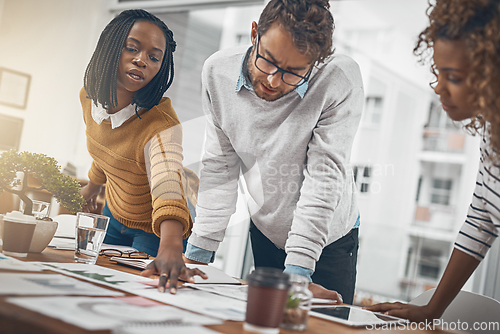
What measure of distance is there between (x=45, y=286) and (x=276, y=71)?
0.79 m

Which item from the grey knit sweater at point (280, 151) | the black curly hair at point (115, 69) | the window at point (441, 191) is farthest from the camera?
the window at point (441, 191)

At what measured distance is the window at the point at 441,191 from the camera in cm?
268

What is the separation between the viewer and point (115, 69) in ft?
4.80

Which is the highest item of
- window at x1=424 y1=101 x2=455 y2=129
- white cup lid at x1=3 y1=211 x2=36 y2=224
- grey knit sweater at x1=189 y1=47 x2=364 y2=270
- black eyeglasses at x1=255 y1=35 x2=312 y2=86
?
window at x1=424 y1=101 x2=455 y2=129

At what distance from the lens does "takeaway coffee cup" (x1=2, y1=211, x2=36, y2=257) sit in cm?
96

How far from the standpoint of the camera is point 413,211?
2.83 meters

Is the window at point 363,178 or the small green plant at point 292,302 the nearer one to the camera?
the small green plant at point 292,302

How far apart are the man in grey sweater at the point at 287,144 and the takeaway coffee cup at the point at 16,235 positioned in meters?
0.53

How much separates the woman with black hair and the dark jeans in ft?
1.09

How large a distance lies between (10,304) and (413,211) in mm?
2662

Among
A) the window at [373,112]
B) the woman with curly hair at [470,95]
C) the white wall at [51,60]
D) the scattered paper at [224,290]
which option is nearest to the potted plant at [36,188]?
the scattered paper at [224,290]

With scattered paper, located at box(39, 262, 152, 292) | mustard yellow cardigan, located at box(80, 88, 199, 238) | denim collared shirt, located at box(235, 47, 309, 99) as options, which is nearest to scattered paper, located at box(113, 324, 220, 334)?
scattered paper, located at box(39, 262, 152, 292)

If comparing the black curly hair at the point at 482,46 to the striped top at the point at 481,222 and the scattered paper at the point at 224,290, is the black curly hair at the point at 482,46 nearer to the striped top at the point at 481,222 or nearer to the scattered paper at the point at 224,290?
the striped top at the point at 481,222

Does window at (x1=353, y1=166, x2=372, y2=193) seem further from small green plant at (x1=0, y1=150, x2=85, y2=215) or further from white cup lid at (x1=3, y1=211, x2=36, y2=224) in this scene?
white cup lid at (x1=3, y1=211, x2=36, y2=224)
